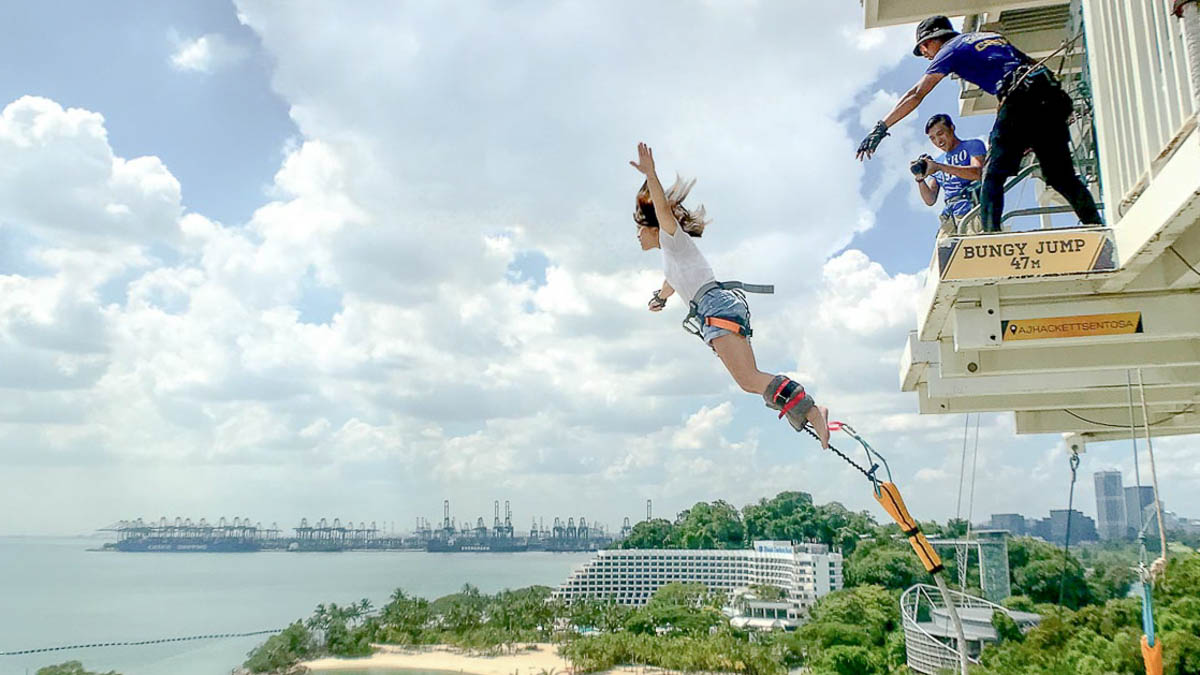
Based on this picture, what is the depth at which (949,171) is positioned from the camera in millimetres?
4688

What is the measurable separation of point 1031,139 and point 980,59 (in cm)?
44

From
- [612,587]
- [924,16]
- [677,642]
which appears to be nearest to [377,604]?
[612,587]

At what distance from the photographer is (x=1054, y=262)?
10.4ft

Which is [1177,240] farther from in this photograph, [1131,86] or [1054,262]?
[1131,86]

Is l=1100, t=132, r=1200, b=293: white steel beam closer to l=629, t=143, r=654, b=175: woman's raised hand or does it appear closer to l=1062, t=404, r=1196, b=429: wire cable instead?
l=629, t=143, r=654, b=175: woman's raised hand

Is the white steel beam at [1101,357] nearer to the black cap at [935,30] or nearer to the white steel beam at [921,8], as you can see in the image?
the black cap at [935,30]

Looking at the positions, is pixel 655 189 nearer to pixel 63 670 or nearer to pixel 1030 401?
pixel 1030 401

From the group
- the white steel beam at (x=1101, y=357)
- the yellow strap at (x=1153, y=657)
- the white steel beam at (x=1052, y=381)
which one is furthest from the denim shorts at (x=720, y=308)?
the white steel beam at (x=1052, y=381)

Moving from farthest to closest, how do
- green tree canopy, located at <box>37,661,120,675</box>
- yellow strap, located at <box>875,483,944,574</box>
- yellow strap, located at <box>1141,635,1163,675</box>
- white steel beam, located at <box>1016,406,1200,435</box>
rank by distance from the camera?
green tree canopy, located at <box>37,661,120,675</box>
white steel beam, located at <box>1016,406,1200,435</box>
yellow strap, located at <box>1141,635,1163,675</box>
yellow strap, located at <box>875,483,944,574</box>

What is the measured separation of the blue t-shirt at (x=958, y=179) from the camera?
15.5 feet

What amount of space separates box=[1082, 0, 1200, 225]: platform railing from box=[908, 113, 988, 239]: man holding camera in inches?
46.3

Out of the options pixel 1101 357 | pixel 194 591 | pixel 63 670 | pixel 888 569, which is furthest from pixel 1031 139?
pixel 194 591

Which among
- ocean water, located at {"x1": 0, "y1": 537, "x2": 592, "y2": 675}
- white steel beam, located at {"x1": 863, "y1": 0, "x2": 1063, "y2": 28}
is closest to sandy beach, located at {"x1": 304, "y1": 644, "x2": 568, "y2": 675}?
ocean water, located at {"x1": 0, "y1": 537, "x2": 592, "y2": 675}

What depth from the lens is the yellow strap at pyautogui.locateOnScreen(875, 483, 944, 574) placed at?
8.33 feet
